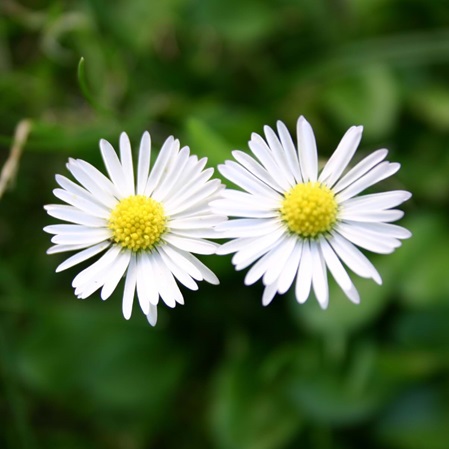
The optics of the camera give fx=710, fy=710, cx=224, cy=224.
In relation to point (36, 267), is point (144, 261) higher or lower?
lower

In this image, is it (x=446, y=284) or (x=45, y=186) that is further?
(x=45, y=186)

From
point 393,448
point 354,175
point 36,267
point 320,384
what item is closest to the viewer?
point 354,175

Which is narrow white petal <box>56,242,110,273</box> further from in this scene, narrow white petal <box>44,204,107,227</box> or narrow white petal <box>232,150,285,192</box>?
narrow white petal <box>232,150,285,192</box>

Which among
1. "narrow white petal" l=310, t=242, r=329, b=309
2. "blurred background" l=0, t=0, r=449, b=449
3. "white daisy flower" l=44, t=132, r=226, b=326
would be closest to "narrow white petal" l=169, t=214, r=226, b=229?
"white daisy flower" l=44, t=132, r=226, b=326

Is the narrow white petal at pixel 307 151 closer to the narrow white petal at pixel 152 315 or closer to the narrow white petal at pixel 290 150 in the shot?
the narrow white petal at pixel 290 150

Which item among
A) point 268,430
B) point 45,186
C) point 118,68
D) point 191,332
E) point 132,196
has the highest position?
point 118,68

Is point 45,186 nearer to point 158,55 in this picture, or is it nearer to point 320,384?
point 158,55

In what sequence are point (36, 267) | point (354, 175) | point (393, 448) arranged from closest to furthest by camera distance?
point (354, 175), point (393, 448), point (36, 267)

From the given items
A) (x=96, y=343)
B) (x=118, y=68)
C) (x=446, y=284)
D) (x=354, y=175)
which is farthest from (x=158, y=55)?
(x=354, y=175)

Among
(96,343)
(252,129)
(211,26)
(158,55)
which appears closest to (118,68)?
(158,55)
